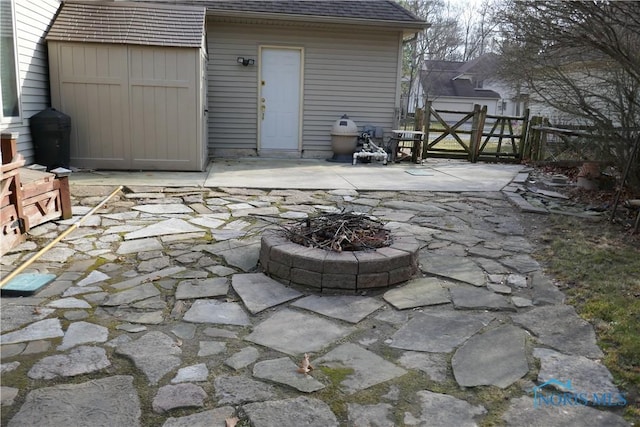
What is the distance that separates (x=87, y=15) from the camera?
26.0 ft

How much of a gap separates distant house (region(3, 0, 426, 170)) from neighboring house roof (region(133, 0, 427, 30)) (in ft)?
0.08

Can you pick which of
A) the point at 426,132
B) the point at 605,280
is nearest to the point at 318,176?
the point at 426,132

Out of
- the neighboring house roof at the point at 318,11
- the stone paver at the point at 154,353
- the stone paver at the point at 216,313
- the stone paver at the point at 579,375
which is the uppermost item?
the neighboring house roof at the point at 318,11

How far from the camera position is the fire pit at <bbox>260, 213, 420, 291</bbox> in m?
3.29

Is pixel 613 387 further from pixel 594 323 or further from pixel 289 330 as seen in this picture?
pixel 289 330

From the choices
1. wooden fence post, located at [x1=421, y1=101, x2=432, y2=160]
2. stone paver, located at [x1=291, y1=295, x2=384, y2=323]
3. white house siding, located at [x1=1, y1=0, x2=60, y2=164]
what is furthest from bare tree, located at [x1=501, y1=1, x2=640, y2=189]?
white house siding, located at [x1=1, y1=0, x2=60, y2=164]

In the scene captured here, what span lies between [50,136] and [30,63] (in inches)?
40.9

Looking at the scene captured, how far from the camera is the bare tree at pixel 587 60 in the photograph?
15.6ft

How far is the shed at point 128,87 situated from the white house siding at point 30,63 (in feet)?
0.49

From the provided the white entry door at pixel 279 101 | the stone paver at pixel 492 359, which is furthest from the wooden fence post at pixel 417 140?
the stone paver at pixel 492 359

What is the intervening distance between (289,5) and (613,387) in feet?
30.4

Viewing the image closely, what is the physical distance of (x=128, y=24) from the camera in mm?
7809

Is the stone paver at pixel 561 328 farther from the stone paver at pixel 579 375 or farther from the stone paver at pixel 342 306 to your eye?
the stone paver at pixel 342 306

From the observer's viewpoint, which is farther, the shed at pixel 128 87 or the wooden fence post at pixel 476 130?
the wooden fence post at pixel 476 130
